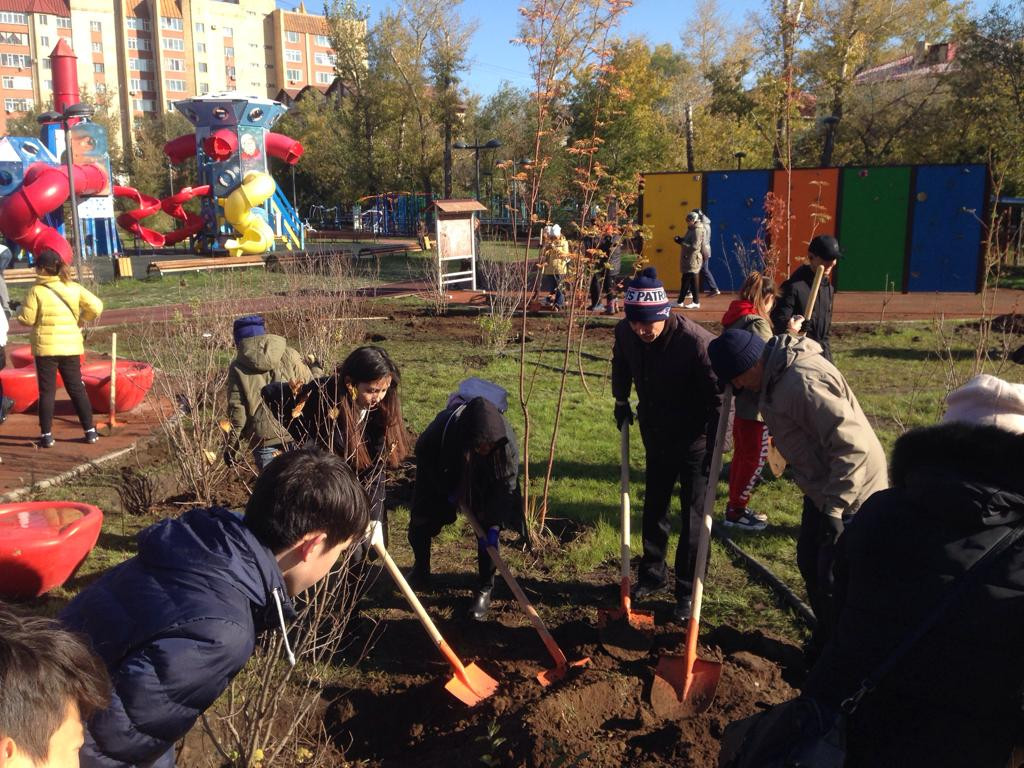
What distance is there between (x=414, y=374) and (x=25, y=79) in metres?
81.2

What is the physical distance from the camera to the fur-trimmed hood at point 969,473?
169cm

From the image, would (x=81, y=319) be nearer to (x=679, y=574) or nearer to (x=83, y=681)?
(x=679, y=574)

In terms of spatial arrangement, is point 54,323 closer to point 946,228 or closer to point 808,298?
point 808,298

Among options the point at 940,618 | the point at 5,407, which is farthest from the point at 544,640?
the point at 5,407

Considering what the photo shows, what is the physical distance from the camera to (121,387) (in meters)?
8.14

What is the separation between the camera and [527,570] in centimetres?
486

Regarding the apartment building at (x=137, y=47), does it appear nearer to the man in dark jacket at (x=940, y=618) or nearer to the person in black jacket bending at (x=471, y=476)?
the person in black jacket bending at (x=471, y=476)

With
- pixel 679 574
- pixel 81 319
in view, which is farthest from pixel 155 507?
pixel 679 574

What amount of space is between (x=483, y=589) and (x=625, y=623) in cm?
75

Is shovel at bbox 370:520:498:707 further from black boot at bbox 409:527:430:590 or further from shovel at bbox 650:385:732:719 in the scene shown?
black boot at bbox 409:527:430:590

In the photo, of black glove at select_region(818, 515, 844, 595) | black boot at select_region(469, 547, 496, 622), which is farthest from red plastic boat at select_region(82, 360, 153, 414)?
black glove at select_region(818, 515, 844, 595)

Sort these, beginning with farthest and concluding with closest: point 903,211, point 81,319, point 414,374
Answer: point 903,211 < point 414,374 < point 81,319

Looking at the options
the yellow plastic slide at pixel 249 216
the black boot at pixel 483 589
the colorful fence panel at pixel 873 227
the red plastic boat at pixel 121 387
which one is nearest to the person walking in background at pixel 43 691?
the black boot at pixel 483 589

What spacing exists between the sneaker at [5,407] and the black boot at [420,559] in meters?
5.07
